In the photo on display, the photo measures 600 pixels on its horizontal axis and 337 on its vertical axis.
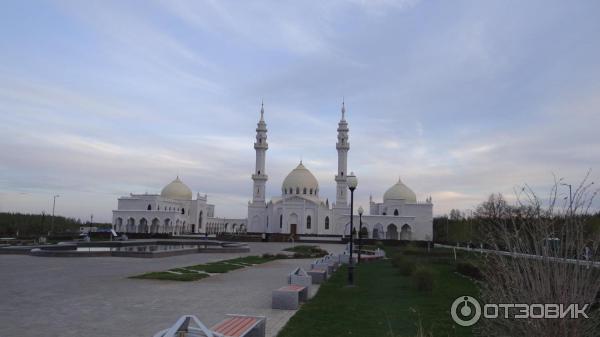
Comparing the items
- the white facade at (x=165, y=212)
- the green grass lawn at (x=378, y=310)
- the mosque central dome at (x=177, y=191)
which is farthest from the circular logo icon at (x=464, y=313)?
the mosque central dome at (x=177, y=191)

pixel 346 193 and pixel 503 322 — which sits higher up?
pixel 346 193

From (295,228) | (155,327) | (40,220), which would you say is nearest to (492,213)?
(295,228)

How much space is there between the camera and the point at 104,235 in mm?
56344

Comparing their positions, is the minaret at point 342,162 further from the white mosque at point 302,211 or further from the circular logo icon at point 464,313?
the circular logo icon at point 464,313

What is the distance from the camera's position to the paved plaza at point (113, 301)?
8669 millimetres

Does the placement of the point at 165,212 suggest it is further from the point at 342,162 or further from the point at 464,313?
the point at 464,313

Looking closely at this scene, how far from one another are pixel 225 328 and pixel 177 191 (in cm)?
7472

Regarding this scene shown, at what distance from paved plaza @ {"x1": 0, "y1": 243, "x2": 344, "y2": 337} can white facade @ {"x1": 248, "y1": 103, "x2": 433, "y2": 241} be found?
164ft

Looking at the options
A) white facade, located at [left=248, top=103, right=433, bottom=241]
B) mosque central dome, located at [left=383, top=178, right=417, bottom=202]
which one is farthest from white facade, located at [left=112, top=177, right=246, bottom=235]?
mosque central dome, located at [left=383, top=178, right=417, bottom=202]

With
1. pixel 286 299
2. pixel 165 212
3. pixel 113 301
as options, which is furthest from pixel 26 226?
pixel 286 299

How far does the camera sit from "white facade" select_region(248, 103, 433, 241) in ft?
223

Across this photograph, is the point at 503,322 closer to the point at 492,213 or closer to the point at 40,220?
the point at 492,213

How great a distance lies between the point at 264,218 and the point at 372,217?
15777mm

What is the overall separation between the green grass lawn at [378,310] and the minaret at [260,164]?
53328mm
